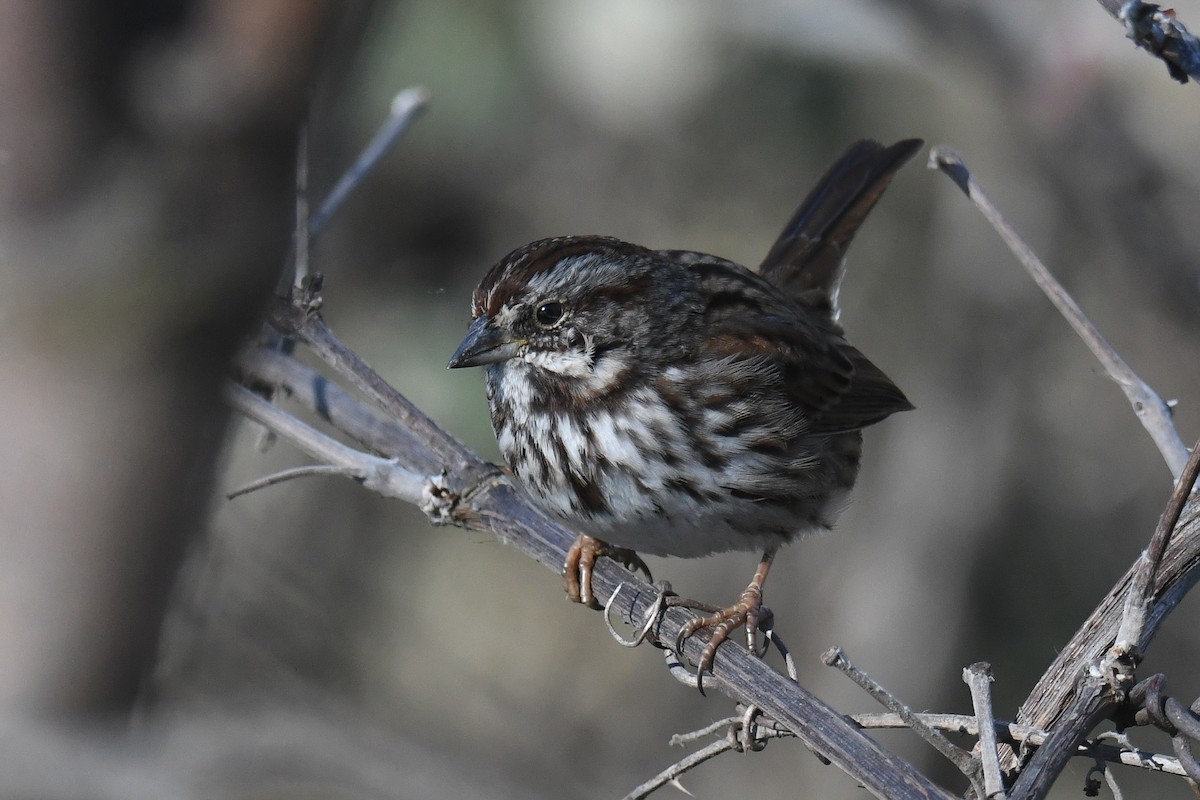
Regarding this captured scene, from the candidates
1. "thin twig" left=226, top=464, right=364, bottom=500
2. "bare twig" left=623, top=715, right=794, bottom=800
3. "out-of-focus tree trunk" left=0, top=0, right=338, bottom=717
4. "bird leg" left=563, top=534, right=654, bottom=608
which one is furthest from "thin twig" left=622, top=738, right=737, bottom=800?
"out-of-focus tree trunk" left=0, top=0, right=338, bottom=717

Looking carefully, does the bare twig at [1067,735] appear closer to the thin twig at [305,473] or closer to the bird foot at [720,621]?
the bird foot at [720,621]

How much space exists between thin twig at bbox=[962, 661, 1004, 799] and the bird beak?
1588 mm

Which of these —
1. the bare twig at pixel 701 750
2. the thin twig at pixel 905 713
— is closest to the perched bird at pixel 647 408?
the bare twig at pixel 701 750

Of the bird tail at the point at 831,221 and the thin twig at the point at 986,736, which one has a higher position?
the bird tail at the point at 831,221

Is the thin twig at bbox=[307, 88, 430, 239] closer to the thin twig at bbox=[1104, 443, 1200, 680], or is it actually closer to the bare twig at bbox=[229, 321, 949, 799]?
the bare twig at bbox=[229, 321, 949, 799]

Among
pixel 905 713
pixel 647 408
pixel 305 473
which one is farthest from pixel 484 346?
pixel 905 713

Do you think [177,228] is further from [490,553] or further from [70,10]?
[490,553]

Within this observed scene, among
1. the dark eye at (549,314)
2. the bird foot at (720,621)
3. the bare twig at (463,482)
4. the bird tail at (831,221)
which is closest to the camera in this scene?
the bare twig at (463,482)

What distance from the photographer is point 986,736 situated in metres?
1.85

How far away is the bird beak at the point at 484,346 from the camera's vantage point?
3.16m

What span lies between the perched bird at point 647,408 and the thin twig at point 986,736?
973 millimetres

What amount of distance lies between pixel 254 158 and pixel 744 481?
222 cm

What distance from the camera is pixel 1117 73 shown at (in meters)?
5.25

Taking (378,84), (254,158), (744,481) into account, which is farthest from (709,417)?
(378,84)
